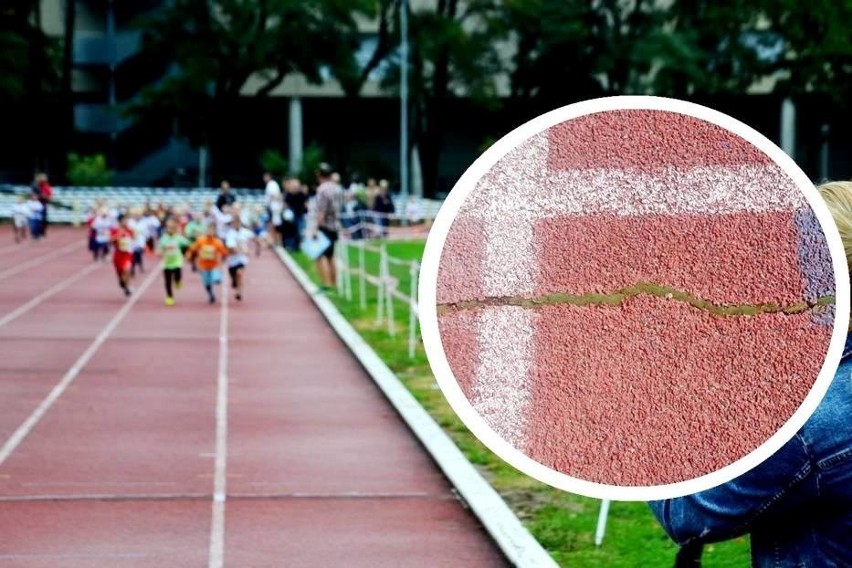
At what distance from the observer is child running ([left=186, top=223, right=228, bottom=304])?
23.2 meters

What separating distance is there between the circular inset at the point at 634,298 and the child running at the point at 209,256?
21.2m

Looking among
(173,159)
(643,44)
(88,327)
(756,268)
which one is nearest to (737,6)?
(643,44)

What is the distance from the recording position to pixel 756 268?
2.12 m

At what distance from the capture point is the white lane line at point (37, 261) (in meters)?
30.3


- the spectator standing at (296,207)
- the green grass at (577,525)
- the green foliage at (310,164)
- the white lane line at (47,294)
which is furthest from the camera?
the green foliage at (310,164)

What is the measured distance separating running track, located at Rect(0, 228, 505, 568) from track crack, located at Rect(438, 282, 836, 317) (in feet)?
18.1

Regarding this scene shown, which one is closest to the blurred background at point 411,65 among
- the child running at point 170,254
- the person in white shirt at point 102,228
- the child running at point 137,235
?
the person in white shirt at point 102,228

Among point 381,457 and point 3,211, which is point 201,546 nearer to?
point 381,457

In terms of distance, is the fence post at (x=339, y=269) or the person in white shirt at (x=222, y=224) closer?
the fence post at (x=339, y=269)

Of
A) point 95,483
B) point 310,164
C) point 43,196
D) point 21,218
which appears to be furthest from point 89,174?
point 95,483

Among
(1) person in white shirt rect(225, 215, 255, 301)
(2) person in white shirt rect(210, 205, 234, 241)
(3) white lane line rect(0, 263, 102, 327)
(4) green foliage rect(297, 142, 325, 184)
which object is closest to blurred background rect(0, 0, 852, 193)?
(4) green foliage rect(297, 142, 325, 184)

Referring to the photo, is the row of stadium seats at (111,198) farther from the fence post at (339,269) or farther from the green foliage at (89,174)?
the fence post at (339,269)

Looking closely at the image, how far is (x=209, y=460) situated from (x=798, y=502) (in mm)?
8101

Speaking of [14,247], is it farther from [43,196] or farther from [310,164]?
[310,164]
